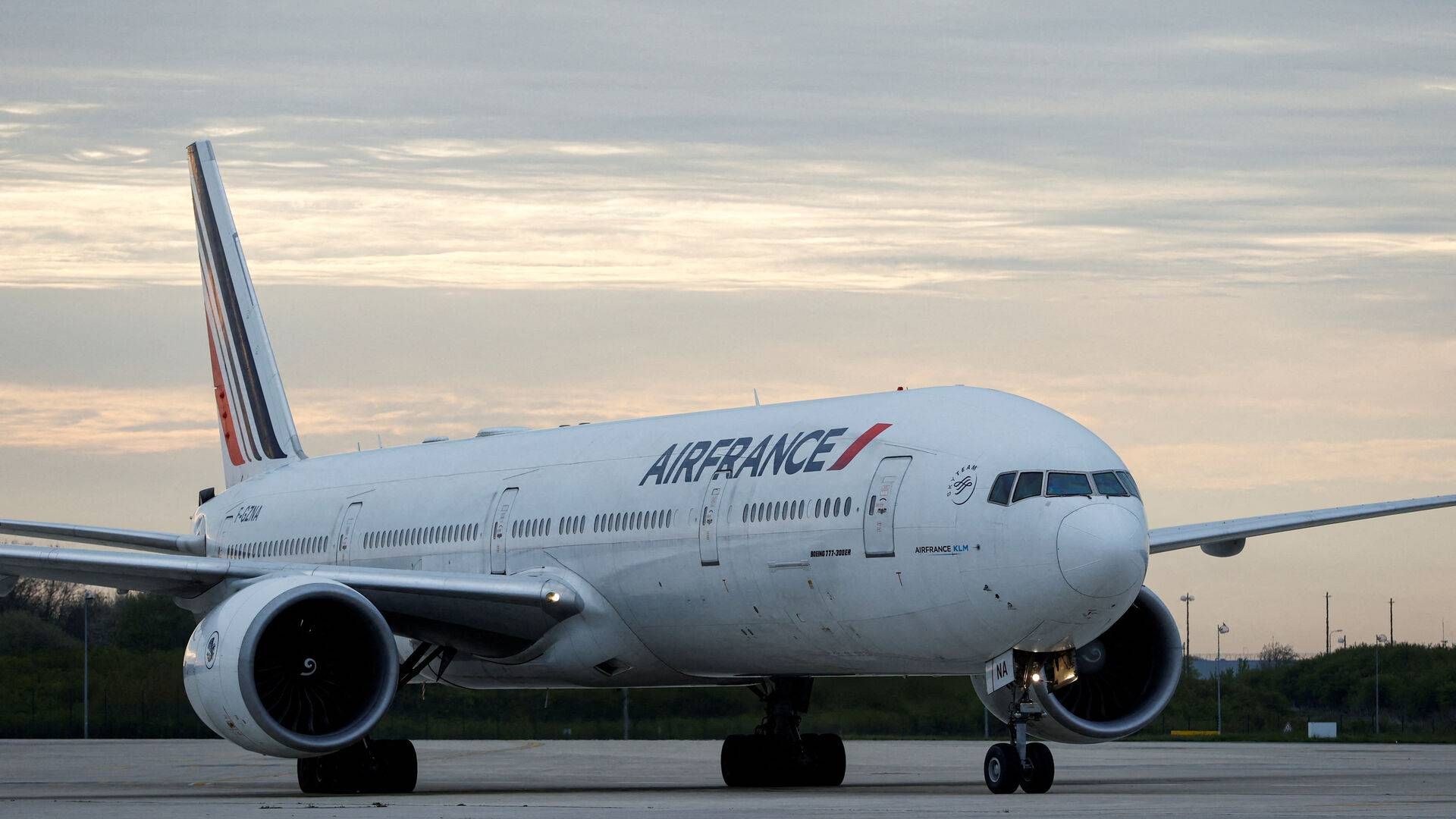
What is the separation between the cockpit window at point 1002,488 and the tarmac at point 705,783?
251 centimetres

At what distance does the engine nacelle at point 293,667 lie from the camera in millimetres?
19328

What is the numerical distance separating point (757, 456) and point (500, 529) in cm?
439

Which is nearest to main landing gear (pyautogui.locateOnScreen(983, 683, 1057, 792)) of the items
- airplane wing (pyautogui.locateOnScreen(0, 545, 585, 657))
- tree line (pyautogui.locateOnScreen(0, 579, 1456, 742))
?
airplane wing (pyautogui.locateOnScreen(0, 545, 585, 657))

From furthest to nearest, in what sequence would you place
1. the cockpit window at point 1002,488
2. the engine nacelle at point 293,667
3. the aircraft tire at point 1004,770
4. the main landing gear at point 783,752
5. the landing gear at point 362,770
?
the main landing gear at point 783,752 → the landing gear at point 362,770 → the engine nacelle at point 293,667 → the cockpit window at point 1002,488 → the aircraft tire at point 1004,770

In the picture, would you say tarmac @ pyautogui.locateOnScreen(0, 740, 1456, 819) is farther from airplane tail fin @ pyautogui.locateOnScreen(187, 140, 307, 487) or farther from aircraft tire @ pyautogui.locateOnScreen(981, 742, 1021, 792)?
airplane tail fin @ pyautogui.locateOnScreen(187, 140, 307, 487)

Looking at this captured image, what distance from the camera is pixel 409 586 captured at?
827 inches

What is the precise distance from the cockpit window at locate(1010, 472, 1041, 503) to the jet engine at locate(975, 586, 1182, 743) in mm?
3964

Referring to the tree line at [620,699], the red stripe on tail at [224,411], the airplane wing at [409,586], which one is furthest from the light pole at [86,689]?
the airplane wing at [409,586]

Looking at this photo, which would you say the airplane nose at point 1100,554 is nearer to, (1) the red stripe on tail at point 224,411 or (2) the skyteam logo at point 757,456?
(2) the skyteam logo at point 757,456

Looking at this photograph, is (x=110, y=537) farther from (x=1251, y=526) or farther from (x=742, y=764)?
(x=1251, y=526)

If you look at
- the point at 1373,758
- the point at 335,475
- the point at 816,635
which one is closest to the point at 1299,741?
the point at 1373,758

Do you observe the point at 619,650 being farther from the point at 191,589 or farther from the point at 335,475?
the point at 335,475

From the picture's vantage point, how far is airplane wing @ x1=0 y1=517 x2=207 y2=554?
2564cm

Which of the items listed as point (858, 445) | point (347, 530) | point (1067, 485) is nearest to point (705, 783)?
point (858, 445)
